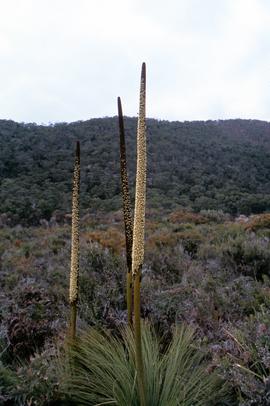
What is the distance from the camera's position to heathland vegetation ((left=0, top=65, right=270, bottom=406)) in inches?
124

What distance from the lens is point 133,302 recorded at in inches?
195

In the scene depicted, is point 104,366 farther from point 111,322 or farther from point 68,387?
point 111,322

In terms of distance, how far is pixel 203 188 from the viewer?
28609mm

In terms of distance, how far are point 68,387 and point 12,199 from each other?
21.7 metres

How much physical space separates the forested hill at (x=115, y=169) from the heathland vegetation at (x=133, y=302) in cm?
23

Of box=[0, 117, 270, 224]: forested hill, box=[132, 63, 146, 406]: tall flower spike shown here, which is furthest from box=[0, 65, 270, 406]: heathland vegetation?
box=[0, 117, 270, 224]: forested hill

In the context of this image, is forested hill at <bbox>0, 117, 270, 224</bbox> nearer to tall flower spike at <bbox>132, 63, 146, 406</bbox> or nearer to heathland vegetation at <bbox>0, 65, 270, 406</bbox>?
heathland vegetation at <bbox>0, 65, 270, 406</bbox>

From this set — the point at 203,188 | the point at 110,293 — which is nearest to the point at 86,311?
the point at 110,293

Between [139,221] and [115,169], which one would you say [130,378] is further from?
[115,169]

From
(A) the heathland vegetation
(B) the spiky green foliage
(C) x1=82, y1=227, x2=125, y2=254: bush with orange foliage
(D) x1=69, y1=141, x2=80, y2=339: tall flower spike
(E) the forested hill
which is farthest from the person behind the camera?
(E) the forested hill

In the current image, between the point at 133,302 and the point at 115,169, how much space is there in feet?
86.8

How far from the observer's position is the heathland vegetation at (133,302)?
10.3 ft

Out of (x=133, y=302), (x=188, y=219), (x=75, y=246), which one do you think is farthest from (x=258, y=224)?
(x=75, y=246)

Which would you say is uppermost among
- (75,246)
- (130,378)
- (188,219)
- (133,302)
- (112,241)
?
(75,246)
